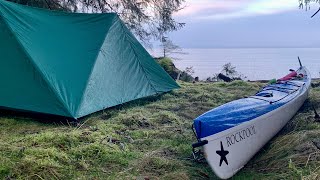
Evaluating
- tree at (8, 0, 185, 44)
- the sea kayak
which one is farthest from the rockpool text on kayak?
tree at (8, 0, 185, 44)

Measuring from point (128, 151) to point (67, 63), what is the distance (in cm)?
238

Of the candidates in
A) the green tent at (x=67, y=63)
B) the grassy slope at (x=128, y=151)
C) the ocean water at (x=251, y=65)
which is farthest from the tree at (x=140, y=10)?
the grassy slope at (x=128, y=151)

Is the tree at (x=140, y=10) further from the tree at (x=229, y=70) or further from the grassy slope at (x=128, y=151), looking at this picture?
the grassy slope at (x=128, y=151)

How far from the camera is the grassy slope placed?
11.5 ft

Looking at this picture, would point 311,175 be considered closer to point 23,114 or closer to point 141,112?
point 141,112

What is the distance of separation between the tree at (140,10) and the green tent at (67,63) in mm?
3944

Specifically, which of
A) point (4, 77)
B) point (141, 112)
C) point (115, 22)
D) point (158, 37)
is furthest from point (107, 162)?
point (158, 37)

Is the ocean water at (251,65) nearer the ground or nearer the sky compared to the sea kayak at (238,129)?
nearer the ground

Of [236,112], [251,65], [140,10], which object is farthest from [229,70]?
[236,112]

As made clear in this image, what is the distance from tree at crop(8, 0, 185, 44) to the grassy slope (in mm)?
5924

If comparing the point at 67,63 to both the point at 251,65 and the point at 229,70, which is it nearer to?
the point at 229,70

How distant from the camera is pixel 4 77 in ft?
18.5

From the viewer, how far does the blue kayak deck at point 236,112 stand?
12.2 feet

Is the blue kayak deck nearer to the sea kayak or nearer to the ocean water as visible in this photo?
the sea kayak
